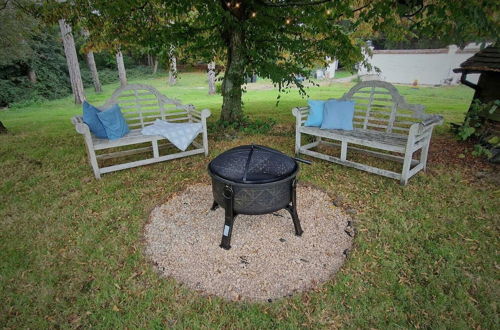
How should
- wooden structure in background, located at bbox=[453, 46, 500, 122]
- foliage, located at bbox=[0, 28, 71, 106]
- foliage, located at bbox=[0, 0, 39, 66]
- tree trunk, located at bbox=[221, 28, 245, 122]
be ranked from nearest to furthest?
1. wooden structure in background, located at bbox=[453, 46, 500, 122]
2. tree trunk, located at bbox=[221, 28, 245, 122]
3. foliage, located at bbox=[0, 0, 39, 66]
4. foliage, located at bbox=[0, 28, 71, 106]

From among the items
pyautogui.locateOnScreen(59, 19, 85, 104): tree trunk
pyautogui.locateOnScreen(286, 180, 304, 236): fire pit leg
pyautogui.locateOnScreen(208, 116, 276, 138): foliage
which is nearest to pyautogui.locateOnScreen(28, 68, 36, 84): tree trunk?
pyautogui.locateOnScreen(59, 19, 85, 104): tree trunk

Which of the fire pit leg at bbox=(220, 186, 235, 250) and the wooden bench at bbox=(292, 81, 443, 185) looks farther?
the wooden bench at bbox=(292, 81, 443, 185)

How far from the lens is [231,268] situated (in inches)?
104

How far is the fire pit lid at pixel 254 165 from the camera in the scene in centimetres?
280

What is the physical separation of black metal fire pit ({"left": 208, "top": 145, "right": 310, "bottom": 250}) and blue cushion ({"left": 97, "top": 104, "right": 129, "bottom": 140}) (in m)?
2.39

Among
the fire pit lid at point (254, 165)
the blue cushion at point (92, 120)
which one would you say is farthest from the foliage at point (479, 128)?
the blue cushion at point (92, 120)

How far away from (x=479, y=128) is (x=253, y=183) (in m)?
5.35

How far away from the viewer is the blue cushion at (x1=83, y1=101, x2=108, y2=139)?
4293mm

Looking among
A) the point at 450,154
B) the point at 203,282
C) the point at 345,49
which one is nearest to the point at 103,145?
the point at 203,282

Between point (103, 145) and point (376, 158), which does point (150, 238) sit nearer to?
point (103, 145)

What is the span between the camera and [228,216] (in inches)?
109

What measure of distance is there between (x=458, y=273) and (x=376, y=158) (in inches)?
112

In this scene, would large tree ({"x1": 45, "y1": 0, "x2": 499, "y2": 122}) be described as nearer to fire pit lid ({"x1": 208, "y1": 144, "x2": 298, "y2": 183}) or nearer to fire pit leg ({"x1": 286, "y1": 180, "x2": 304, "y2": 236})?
fire pit lid ({"x1": 208, "y1": 144, "x2": 298, "y2": 183})

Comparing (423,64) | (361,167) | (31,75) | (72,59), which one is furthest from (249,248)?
(423,64)
